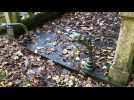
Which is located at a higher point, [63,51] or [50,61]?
[63,51]

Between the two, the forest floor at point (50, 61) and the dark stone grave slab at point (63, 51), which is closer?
the forest floor at point (50, 61)

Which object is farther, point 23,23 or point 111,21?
point 111,21

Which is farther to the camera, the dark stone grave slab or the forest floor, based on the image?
the dark stone grave slab

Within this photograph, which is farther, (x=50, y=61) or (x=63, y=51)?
(x=63, y=51)

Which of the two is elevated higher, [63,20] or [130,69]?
[63,20]
